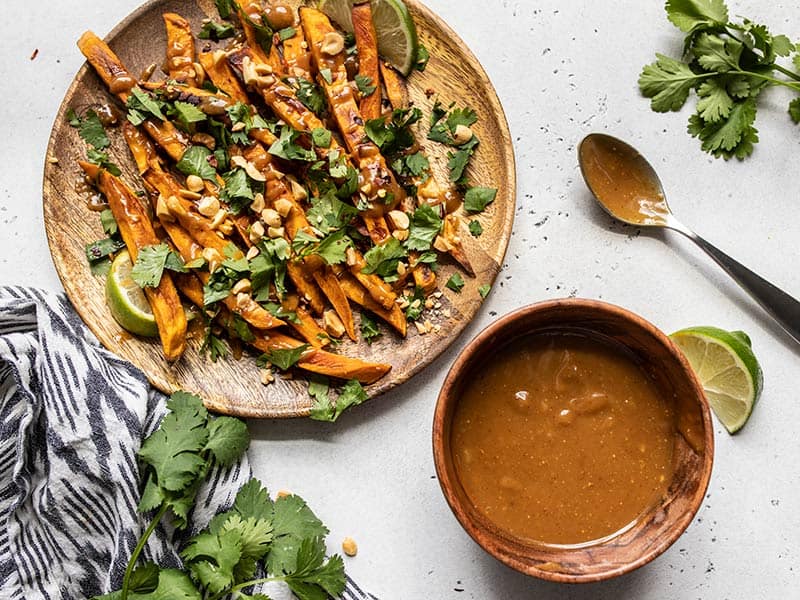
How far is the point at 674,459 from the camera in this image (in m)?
2.33

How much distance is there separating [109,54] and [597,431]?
5.44ft

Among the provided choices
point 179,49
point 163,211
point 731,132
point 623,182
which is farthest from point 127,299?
point 731,132

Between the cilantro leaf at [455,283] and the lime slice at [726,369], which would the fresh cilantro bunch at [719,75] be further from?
the cilantro leaf at [455,283]

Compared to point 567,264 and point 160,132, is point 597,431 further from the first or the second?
point 160,132

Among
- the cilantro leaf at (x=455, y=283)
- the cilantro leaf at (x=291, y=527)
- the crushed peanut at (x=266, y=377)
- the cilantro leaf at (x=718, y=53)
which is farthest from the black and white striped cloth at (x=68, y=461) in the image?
the cilantro leaf at (x=718, y=53)

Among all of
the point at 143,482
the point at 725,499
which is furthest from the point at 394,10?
the point at 725,499

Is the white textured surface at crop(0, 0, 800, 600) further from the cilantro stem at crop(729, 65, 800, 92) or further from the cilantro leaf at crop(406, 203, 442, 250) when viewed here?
the cilantro leaf at crop(406, 203, 442, 250)

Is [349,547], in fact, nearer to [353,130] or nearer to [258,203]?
[258,203]

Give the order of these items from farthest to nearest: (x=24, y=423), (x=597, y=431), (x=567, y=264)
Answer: (x=567, y=264)
(x=24, y=423)
(x=597, y=431)

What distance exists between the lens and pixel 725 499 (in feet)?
8.57

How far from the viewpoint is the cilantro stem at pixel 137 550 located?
239cm

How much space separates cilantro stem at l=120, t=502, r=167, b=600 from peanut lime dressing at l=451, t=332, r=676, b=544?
2.65ft

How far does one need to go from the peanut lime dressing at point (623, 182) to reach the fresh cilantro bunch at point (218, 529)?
47.5 inches

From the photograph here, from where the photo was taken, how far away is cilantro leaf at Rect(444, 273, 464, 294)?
2572mm
